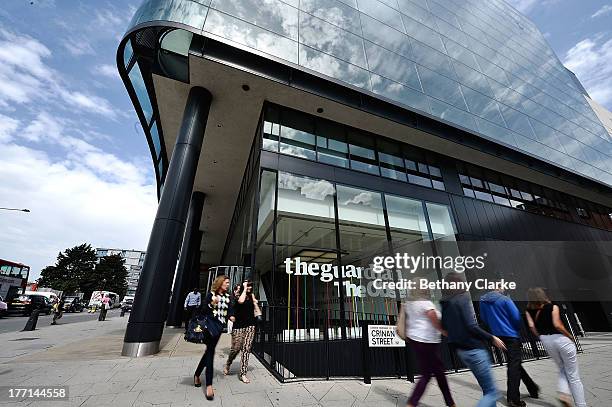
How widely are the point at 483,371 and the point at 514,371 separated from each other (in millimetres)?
1845

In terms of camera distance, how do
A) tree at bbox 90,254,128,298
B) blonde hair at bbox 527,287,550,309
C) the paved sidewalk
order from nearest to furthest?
the paved sidewalk
blonde hair at bbox 527,287,550,309
tree at bbox 90,254,128,298

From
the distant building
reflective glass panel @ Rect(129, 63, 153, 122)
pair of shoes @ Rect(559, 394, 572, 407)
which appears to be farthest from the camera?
the distant building

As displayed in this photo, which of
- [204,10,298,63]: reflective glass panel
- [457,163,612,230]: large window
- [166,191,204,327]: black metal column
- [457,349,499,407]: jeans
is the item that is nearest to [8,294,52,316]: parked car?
[166,191,204,327]: black metal column

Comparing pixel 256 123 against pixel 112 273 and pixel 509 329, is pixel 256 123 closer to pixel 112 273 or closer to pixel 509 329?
pixel 509 329

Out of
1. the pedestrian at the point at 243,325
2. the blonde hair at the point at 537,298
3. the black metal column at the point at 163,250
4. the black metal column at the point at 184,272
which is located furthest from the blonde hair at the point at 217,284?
the black metal column at the point at 184,272

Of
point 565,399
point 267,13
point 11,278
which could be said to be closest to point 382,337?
point 565,399

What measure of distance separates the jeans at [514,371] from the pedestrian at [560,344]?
1.45 feet

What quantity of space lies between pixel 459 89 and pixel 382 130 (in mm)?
5389

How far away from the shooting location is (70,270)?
59.0 meters

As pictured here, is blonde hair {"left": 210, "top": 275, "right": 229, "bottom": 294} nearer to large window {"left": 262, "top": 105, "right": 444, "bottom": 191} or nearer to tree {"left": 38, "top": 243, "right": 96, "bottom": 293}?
large window {"left": 262, "top": 105, "right": 444, "bottom": 191}

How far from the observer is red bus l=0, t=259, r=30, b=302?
71.4 ft

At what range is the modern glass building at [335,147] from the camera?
28.0 feet

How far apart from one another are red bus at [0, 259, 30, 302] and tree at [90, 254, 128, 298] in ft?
134

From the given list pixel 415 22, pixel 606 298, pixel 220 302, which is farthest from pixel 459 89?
pixel 606 298
